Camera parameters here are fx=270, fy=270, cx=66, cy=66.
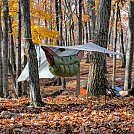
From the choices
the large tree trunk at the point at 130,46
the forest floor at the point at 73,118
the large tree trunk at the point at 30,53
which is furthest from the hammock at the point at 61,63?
the large tree trunk at the point at 130,46

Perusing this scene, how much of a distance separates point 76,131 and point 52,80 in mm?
12295

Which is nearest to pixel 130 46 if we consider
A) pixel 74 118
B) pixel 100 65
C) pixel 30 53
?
pixel 100 65

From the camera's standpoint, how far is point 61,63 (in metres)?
6.69

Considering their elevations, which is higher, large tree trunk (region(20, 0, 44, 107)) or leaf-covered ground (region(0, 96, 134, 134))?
large tree trunk (region(20, 0, 44, 107))

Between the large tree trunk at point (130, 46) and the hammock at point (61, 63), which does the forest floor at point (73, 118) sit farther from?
the large tree trunk at point (130, 46)

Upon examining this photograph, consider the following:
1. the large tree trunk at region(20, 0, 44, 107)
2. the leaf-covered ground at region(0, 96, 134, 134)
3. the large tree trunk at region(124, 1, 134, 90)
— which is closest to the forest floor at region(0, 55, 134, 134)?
the leaf-covered ground at region(0, 96, 134, 134)

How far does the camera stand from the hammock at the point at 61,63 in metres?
6.57

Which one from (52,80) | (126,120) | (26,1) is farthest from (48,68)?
(52,80)

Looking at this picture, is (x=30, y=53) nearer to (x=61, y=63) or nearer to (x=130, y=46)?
(x=61, y=63)

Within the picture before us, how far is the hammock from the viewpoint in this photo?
6570 millimetres

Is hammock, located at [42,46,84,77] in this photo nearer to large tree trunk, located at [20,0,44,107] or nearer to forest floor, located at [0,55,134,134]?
large tree trunk, located at [20,0,44,107]

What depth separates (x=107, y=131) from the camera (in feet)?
13.7

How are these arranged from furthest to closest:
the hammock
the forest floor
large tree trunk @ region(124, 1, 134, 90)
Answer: large tree trunk @ region(124, 1, 134, 90) → the hammock → the forest floor

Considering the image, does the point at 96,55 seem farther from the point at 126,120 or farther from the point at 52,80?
the point at 52,80
